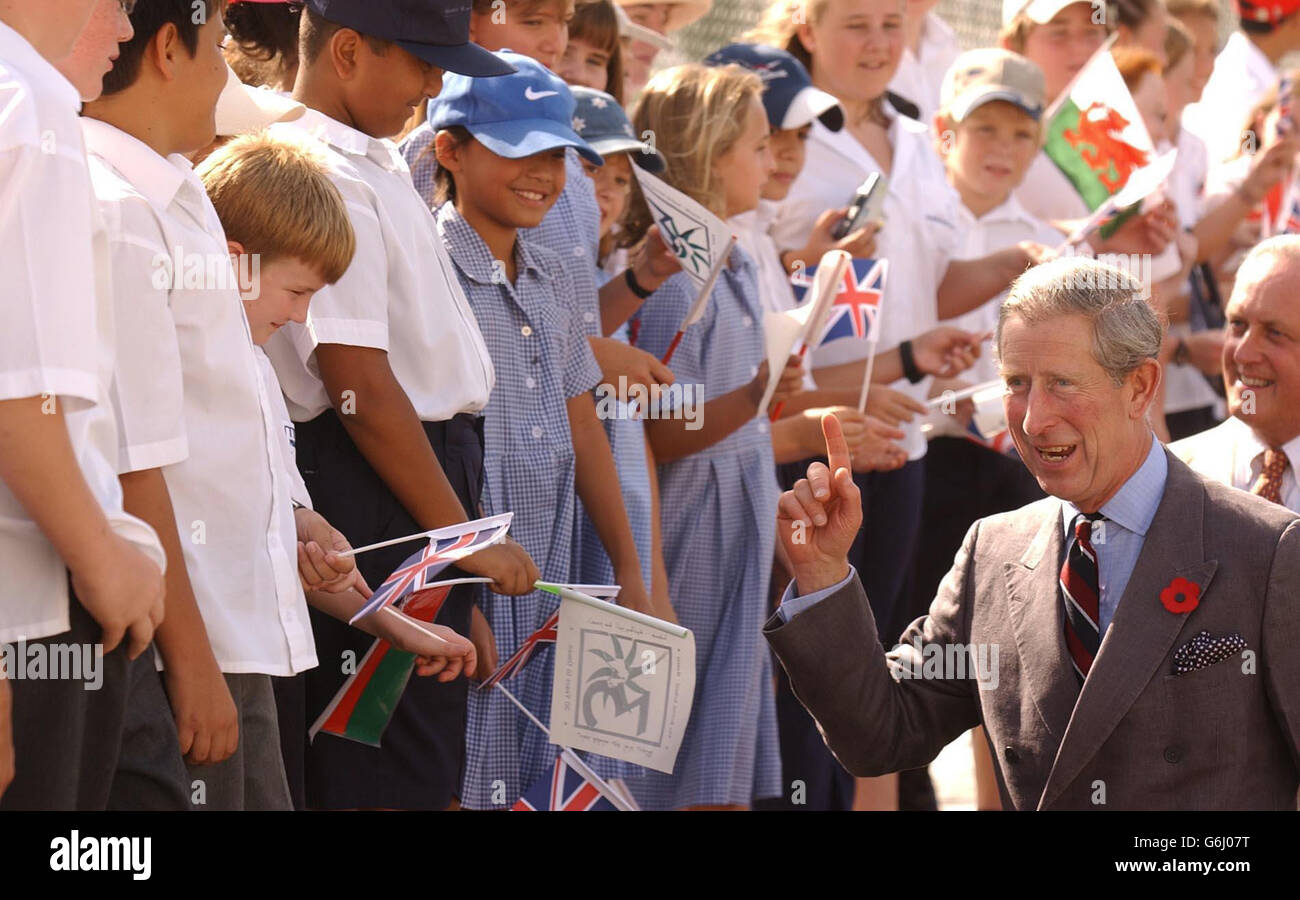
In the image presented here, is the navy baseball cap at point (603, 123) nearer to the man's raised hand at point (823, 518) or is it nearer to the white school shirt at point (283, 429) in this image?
the white school shirt at point (283, 429)

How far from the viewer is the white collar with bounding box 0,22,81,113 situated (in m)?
2.47

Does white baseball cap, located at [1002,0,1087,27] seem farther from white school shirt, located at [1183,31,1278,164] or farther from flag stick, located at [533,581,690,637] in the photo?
flag stick, located at [533,581,690,637]

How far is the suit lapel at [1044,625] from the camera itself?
3174 millimetres

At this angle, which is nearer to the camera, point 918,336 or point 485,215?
point 485,215

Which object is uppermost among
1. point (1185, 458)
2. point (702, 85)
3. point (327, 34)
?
point (702, 85)

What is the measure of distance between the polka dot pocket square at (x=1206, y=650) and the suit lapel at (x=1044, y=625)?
0.19 metres

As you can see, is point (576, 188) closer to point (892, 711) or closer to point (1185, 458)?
point (1185, 458)

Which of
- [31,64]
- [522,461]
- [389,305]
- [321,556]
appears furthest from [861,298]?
[31,64]

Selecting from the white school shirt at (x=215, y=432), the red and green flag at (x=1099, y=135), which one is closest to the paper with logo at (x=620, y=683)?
the white school shirt at (x=215, y=432)

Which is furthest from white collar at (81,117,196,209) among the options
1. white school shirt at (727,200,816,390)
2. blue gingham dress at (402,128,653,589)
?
white school shirt at (727,200,816,390)

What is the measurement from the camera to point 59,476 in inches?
95.7
